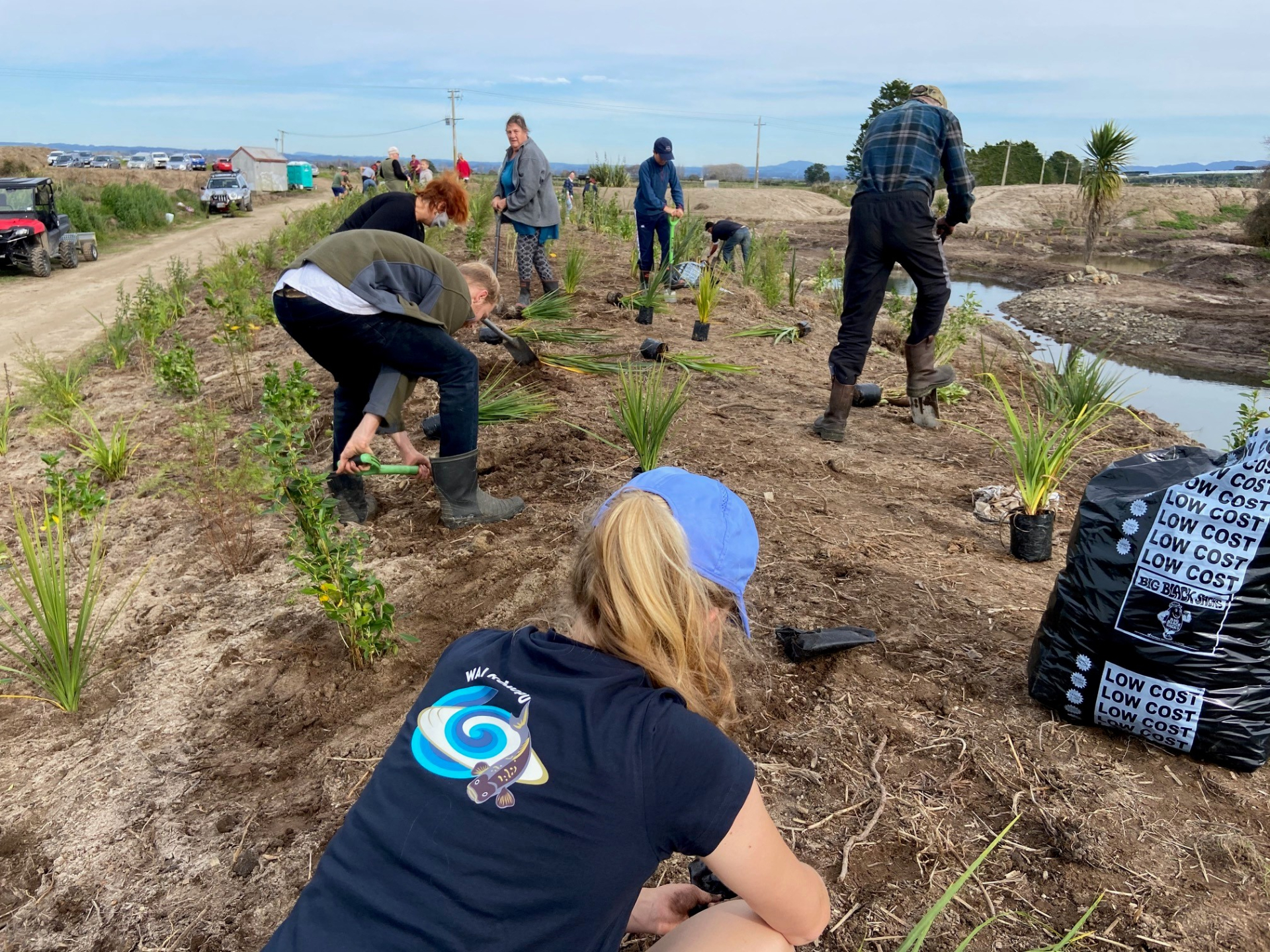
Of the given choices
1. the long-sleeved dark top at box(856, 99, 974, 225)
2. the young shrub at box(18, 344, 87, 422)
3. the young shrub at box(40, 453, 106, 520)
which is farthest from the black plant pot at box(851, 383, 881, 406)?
the young shrub at box(18, 344, 87, 422)

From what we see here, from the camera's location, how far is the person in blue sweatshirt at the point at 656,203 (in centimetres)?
791

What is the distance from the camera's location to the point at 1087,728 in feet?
7.05

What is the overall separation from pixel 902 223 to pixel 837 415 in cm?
102

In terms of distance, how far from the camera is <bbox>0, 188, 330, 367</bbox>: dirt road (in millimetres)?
8227

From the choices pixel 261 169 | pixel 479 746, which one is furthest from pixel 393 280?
pixel 261 169

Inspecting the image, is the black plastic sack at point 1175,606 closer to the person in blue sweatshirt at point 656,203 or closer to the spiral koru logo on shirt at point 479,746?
the spiral koru logo on shirt at point 479,746

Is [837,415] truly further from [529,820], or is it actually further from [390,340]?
[529,820]

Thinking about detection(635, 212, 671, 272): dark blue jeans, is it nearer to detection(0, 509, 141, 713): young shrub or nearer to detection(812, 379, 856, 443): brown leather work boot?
detection(812, 379, 856, 443): brown leather work boot

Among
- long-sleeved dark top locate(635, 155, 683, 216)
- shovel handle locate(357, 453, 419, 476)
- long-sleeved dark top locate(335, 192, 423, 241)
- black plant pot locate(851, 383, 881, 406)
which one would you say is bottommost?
black plant pot locate(851, 383, 881, 406)

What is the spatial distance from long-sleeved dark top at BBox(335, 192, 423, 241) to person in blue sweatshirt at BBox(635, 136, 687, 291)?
409 centimetres

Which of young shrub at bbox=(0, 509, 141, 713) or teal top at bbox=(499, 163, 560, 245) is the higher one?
teal top at bbox=(499, 163, 560, 245)

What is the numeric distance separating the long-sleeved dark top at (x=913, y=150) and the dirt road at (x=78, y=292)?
19.5 ft

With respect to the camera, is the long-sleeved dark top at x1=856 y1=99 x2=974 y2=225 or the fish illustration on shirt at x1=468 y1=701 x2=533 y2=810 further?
the long-sleeved dark top at x1=856 y1=99 x2=974 y2=225

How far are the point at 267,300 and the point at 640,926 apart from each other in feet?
23.4
